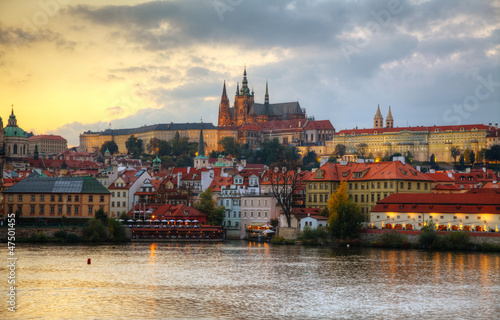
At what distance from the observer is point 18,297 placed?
41312mm

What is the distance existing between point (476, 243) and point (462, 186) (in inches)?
1127

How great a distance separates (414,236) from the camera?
69125 millimetres

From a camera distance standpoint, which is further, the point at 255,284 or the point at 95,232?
the point at 95,232

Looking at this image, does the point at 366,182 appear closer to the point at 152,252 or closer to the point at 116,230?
the point at 116,230

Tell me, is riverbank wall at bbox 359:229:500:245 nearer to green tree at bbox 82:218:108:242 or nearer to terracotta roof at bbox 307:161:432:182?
terracotta roof at bbox 307:161:432:182

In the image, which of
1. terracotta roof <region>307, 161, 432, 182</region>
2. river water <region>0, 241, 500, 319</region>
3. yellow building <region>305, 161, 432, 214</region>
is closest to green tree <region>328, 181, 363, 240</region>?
river water <region>0, 241, 500, 319</region>

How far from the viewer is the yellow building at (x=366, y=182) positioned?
3236 inches

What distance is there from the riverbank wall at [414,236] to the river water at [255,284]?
2.97m

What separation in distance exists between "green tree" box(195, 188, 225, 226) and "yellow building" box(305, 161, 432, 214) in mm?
9483

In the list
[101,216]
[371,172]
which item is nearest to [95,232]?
[101,216]

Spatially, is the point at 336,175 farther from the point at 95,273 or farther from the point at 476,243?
the point at 95,273

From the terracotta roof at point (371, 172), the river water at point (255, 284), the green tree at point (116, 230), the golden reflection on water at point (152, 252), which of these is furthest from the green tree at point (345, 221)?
the green tree at point (116, 230)

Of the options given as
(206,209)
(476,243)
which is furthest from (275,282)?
(206,209)

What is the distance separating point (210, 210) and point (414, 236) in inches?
980
